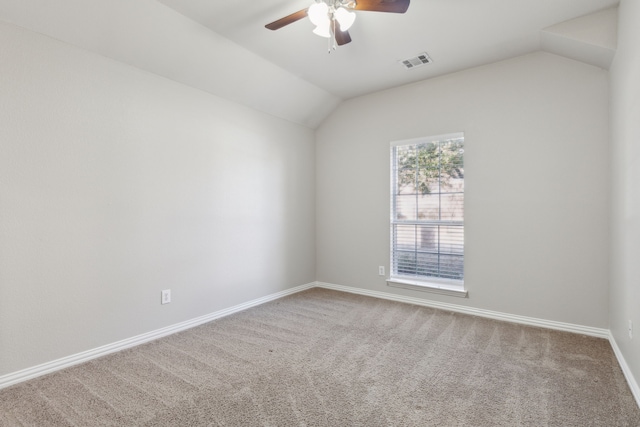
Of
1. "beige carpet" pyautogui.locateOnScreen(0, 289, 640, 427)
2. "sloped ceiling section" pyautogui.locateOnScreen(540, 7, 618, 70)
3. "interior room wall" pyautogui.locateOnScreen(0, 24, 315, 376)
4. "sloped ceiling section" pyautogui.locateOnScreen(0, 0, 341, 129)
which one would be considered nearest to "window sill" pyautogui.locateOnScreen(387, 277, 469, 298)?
"beige carpet" pyautogui.locateOnScreen(0, 289, 640, 427)

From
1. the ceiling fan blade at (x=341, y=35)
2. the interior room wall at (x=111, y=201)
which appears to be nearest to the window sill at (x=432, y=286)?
the interior room wall at (x=111, y=201)

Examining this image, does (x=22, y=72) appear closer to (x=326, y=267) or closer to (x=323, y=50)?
(x=323, y=50)

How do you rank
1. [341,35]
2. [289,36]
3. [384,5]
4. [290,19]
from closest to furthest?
[384,5], [290,19], [341,35], [289,36]

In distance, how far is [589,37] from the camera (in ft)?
8.14

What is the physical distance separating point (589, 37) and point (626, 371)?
251cm

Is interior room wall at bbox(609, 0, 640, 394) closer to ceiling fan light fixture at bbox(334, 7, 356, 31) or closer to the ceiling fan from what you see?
the ceiling fan

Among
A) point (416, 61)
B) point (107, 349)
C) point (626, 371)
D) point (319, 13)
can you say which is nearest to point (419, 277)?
point (626, 371)

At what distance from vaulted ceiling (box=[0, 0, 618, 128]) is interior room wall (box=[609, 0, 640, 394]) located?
35cm

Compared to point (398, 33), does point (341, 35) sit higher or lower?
lower

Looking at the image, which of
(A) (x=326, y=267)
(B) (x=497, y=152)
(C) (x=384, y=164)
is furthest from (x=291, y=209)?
(B) (x=497, y=152)

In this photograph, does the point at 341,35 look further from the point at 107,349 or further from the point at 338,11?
the point at 107,349

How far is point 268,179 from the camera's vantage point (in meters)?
4.01

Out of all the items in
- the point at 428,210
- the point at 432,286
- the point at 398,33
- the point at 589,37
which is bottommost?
the point at 432,286

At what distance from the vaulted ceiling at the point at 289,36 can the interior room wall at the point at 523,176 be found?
26 centimetres
